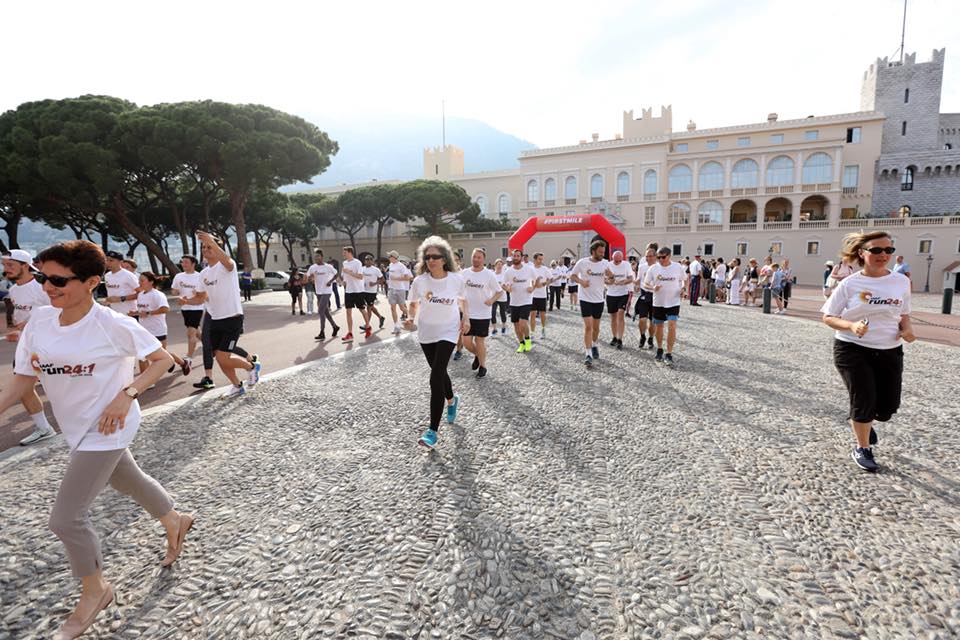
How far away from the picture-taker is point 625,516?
3055 millimetres

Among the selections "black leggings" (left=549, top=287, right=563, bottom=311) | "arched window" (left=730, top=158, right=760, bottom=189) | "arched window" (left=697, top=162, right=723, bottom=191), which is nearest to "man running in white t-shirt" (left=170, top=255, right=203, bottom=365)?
"black leggings" (left=549, top=287, right=563, bottom=311)

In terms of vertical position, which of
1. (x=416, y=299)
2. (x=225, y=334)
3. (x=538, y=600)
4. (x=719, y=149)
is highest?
(x=719, y=149)

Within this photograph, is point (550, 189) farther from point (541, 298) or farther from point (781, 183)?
point (541, 298)

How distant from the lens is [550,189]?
170ft

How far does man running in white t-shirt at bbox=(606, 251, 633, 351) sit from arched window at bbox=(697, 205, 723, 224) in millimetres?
42475

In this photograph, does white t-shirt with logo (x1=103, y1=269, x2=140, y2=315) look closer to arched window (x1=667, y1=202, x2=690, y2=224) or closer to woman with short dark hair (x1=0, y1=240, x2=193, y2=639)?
woman with short dark hair (x1=0, y1=240, x2=193, y2=639)

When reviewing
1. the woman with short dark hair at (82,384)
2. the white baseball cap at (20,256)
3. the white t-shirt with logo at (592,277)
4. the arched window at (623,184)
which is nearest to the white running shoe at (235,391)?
the white baseball cap at (20,256)

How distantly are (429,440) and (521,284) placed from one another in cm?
497

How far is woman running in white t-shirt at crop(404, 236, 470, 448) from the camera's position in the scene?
4.17m

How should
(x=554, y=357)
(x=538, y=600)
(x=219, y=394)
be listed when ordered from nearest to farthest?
(x=538, y=600) → (x=219, y=394) → (x=554, y=357)

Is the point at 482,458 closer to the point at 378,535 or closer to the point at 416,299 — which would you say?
the point at 378,535

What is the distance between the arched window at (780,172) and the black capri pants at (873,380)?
4842cm

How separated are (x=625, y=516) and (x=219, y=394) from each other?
5.18m

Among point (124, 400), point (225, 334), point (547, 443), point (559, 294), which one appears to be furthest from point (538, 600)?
point (559, 294)
